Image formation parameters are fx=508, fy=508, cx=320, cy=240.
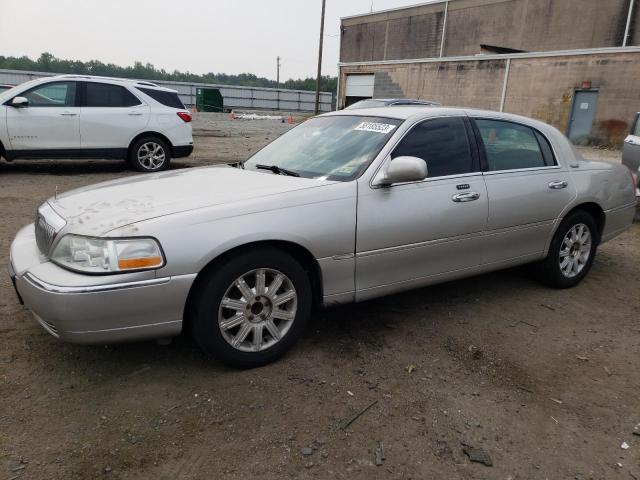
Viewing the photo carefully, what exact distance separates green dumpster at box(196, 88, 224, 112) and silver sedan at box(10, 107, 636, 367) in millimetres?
35914

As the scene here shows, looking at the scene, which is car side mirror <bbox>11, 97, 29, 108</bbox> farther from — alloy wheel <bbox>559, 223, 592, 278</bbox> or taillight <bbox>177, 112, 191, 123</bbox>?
alloy wheel <bbox>559, 223, 592, 278</bbox>

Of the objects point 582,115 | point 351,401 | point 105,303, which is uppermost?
point 582,115

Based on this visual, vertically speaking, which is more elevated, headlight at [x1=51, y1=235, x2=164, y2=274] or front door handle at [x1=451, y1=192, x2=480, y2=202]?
front door handle at [x1=451, y1=192, x2=480, y2=202]

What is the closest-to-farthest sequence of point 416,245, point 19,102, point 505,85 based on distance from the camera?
point 416,245
point 19,102
point 505,85

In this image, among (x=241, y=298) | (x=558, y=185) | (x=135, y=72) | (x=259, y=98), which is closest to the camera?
(x=241, y=298)

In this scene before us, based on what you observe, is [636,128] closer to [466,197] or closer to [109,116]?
[466,197]

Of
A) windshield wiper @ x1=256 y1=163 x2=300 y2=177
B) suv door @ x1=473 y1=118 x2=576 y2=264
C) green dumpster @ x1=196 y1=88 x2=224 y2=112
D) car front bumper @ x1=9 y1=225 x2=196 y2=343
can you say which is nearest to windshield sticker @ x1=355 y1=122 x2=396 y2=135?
windshield wiper @ x1=256 y1=163 x2=300 y2=177

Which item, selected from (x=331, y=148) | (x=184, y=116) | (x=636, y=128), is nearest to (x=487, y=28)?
(x=636, y=128)

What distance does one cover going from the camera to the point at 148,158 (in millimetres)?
9953

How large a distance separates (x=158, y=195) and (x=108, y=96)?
24.0 ft

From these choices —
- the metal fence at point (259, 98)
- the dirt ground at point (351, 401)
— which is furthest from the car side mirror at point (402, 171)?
the metal fence at point (259, 98)

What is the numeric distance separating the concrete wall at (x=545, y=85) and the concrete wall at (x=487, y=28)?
975 centimetres

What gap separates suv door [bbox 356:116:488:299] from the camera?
333 cm

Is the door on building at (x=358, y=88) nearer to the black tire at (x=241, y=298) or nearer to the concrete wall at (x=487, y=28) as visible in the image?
the concrete wall at (x=487, y=28)
